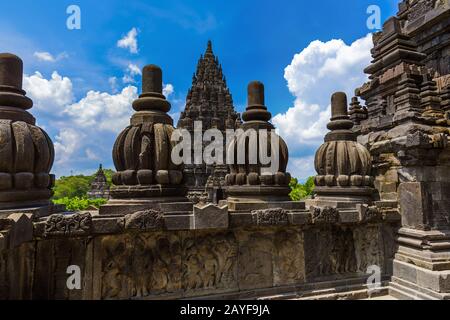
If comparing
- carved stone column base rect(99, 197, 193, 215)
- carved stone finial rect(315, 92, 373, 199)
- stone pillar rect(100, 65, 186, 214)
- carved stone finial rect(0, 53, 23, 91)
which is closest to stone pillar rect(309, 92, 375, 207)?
carved stone finial rect(315, 92, 373, 199)

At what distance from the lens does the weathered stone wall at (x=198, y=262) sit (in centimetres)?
322

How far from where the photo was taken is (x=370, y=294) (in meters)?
Result: 4.72

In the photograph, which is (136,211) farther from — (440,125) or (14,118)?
(440,125)

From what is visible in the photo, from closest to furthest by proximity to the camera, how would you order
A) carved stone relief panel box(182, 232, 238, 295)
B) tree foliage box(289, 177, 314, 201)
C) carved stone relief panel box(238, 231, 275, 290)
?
carved stone relief panel box(182, 232, 238, 295)
carved stone relief panel box(238, 231, 275, 290)
tree foliage box(289, 177, 314, 201)

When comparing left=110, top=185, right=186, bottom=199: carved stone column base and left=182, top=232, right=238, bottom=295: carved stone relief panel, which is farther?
left=182, top=232, right=238, bottom=295: carved stone relief panel

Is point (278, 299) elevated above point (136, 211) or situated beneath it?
situated beneath

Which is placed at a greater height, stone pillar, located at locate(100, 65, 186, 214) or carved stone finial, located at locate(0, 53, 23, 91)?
carved stone finial, located at locate(0, 53, 23, 91)

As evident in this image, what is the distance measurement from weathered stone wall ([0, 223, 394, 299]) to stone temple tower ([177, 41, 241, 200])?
82.6ft

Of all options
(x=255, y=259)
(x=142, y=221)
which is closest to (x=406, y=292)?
(x=255, y=259)

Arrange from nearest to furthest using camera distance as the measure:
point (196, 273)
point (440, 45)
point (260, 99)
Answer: point (196, 273)
point (260, 99)
point (440, 45)

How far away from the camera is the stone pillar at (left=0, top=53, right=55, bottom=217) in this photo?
121 inches

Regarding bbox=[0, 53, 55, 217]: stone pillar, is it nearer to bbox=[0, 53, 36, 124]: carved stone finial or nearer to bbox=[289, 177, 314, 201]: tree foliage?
bbox=[0, 53, 36, 124]: carved stone finial

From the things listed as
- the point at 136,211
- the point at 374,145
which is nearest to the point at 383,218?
the point at 374,145
